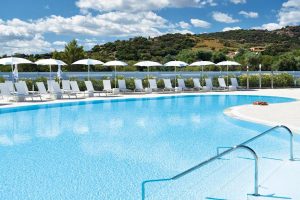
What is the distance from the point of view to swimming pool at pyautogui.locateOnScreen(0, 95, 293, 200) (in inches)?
227

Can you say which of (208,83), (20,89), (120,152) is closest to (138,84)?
(208,83)

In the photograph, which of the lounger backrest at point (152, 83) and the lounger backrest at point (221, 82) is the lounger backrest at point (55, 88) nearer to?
the lounger backrest at point (152, 83)

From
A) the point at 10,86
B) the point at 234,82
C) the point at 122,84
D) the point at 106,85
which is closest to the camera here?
the point at 10,86

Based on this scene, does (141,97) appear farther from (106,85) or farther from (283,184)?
(283,184)

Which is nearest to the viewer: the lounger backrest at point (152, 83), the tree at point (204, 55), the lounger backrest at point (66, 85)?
the lounger backrest at point (66, 85)

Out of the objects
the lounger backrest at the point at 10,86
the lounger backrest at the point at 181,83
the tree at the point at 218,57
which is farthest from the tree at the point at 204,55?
the lounger backrest at the point at 10,86

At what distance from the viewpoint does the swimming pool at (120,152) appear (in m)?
5.77

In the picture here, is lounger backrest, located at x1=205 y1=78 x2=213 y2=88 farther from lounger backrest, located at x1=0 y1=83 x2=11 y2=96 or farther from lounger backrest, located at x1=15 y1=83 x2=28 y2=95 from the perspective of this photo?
lounger backrest, located at x1=0 y1=83 x2=11 y2=96

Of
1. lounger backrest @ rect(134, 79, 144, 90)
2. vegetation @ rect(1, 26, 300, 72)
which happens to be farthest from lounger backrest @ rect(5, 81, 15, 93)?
vegetation @ rect(1, 26, 300, 72)

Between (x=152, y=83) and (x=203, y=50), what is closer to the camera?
(x=152, y=83)

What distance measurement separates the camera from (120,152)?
8.15 meters

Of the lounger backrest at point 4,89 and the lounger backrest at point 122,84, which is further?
the lounger backrest at point 122,84

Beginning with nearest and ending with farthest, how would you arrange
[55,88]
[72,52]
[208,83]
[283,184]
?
[283,184] < [55,88] < [208,83] < [72,52]

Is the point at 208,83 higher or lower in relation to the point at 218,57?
lower
